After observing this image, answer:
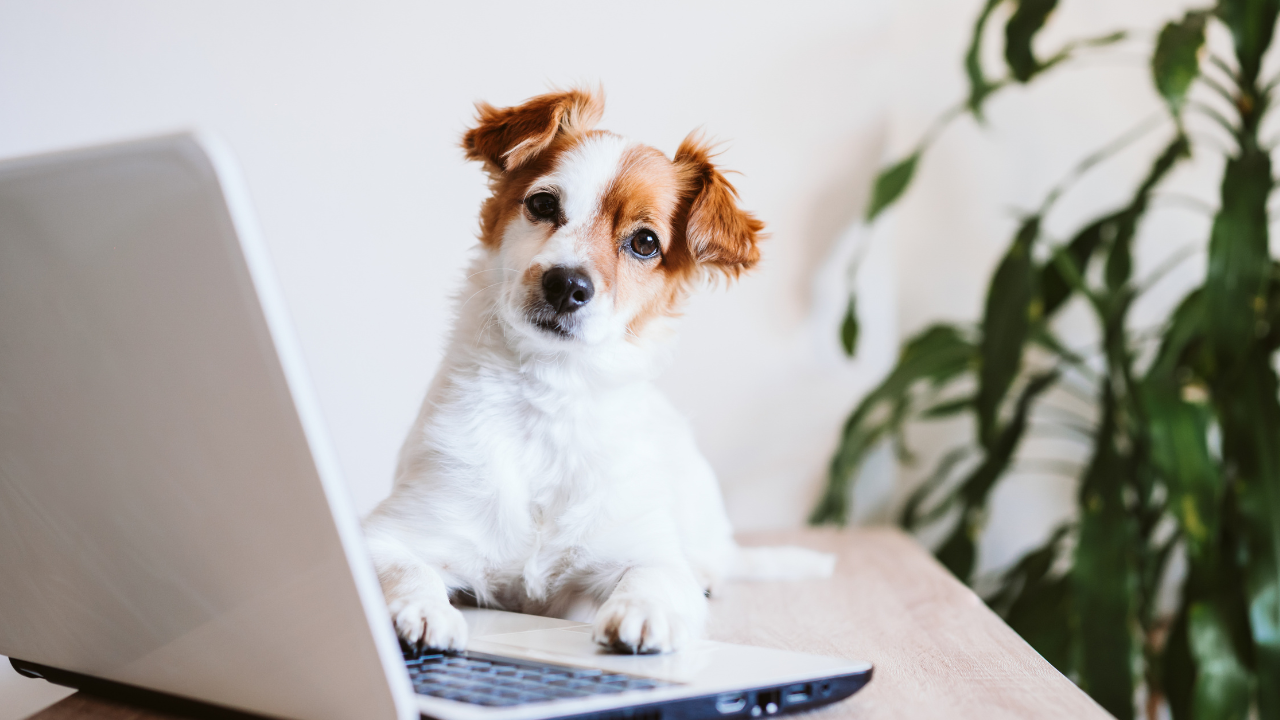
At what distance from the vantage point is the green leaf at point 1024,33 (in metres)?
1.50

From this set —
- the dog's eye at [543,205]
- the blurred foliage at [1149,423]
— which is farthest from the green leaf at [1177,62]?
the dog's eye at [543,205]

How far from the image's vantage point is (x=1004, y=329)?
5.07ft

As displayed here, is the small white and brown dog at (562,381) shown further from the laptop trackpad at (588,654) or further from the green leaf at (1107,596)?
the green leaf at (1107,596)

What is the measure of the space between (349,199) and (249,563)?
100cm

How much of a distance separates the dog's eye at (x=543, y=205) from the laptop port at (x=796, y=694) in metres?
0.61

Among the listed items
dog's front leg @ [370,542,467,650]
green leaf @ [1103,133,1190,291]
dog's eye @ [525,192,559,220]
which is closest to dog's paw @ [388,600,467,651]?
dog's front leg @ [370,542,467,650]

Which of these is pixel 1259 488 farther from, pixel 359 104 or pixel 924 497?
pixel 359 104

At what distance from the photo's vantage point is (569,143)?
1026 mm

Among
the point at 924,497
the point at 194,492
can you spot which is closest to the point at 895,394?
the point at 924,497

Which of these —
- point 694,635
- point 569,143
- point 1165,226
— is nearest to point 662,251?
point 569,143

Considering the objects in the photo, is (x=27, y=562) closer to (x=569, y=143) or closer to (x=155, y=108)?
(x=569, y=143)

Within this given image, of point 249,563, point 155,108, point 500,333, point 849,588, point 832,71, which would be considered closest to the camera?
point 249,563

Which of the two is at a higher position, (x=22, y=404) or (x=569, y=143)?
(x=569, y=143)

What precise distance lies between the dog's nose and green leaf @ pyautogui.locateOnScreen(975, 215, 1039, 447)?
94cm
